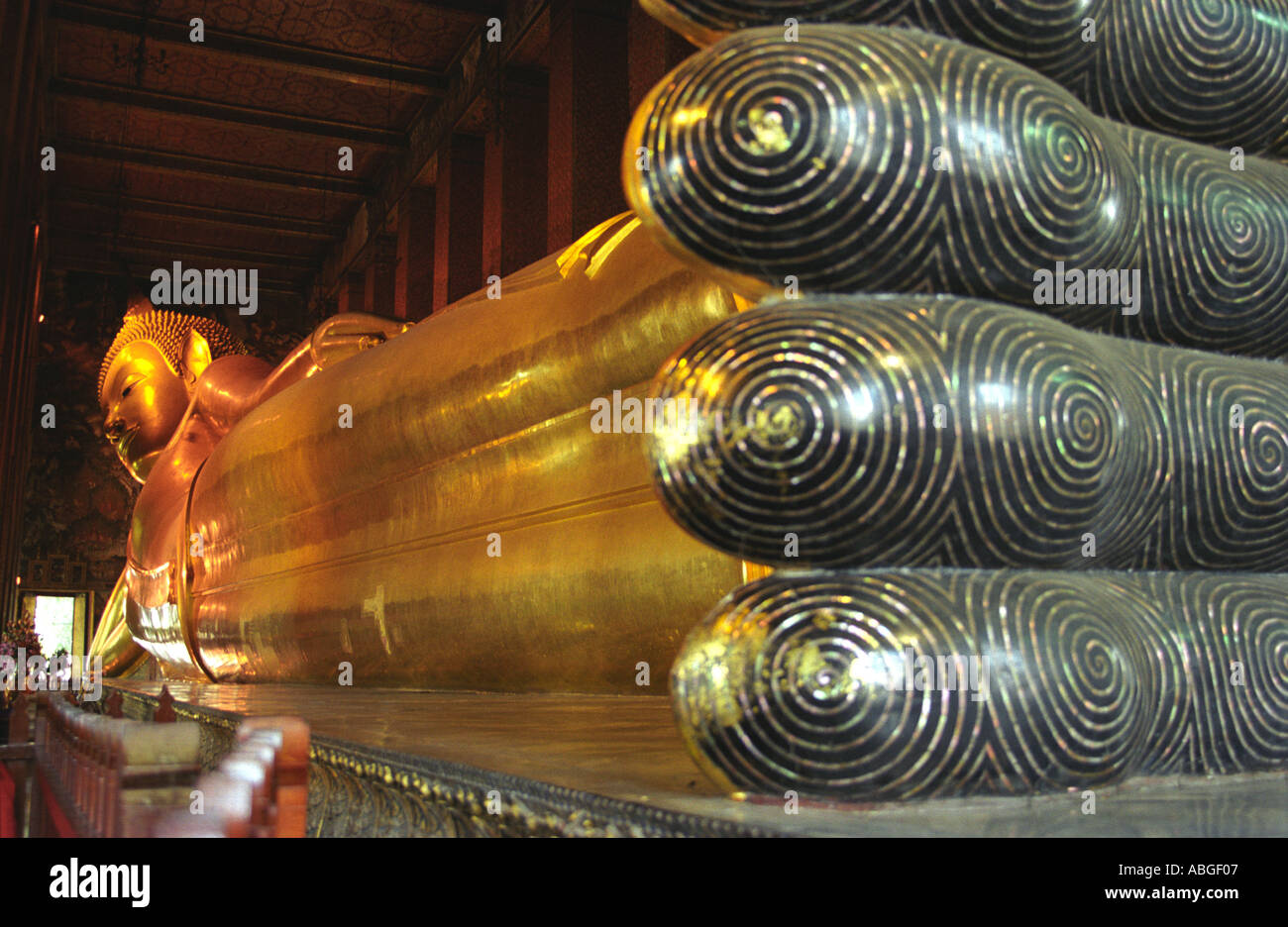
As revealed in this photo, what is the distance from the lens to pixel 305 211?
375 inches

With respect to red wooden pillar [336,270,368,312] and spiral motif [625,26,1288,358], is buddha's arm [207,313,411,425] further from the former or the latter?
red wooden pillar [336,270,368,312]

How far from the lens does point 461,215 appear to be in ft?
24.2

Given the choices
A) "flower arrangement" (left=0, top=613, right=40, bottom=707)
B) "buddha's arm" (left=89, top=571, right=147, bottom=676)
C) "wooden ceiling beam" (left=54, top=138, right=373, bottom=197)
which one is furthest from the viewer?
"wooden ceiling beam" (left=54, top=138, right=373, bottom=197)

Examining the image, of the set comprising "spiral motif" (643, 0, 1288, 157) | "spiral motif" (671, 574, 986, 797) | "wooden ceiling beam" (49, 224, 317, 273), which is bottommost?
"spiral motif" (671, 574, 986, 797)

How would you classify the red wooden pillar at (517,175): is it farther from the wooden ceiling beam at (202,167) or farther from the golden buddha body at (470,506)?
the golden buddha body at (470,506)

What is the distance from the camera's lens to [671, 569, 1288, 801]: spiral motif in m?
0.56

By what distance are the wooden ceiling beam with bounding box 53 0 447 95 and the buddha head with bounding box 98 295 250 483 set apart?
3.29 meters

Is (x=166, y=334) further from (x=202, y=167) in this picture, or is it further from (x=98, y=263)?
(x=98, y=263)

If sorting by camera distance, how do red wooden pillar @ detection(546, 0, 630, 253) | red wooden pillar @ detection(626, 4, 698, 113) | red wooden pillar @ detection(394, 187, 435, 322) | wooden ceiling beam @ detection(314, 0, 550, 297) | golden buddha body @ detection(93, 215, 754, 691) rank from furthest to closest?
red wooden pillar @ detection(394, 187, 435, 322), wooden ceiling beam @ detection(314, 0, 550, 297), red wooden pillar @ detection(546, 0, 630, 253), red wooden pillar @ detection(626, 4, 698, 113), golden buddha body @ detection(93, 215, 754, 691)

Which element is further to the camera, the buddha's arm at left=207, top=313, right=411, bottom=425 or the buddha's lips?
the buddha's lips

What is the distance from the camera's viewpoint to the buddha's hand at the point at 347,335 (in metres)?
2.92

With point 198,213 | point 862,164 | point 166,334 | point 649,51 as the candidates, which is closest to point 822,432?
point 862,164

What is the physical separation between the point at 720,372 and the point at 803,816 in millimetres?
229

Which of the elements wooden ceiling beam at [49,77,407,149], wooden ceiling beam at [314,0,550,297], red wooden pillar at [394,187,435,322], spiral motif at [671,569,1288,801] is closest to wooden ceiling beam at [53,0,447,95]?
wooden ceiling beam at [314,0,550,297]
